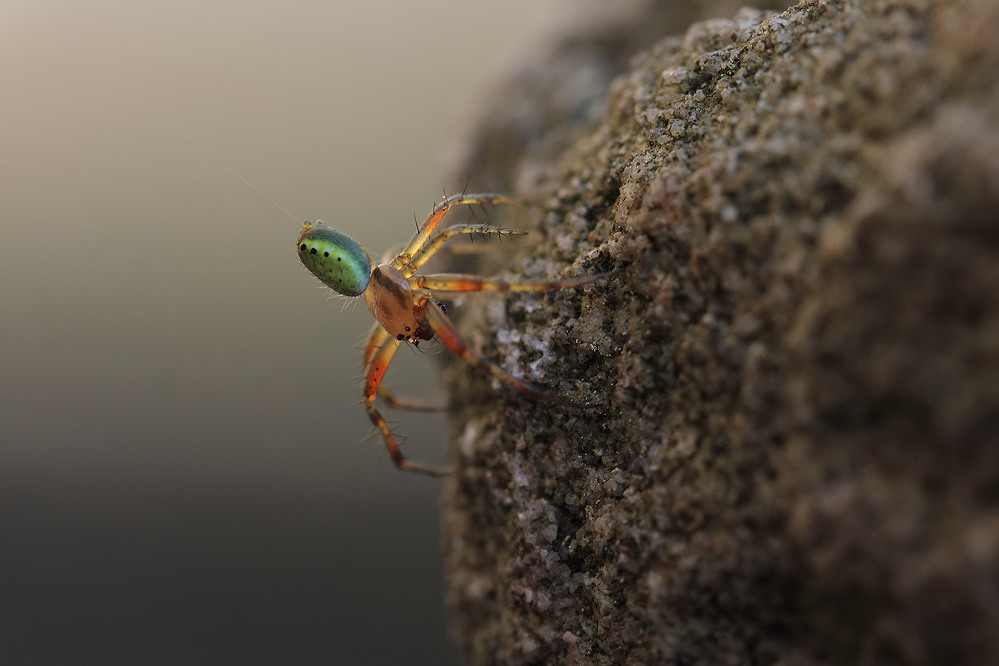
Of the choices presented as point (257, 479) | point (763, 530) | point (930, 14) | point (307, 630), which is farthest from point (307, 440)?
point (930, 14)

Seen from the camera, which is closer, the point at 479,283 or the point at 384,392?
the point at 479,283

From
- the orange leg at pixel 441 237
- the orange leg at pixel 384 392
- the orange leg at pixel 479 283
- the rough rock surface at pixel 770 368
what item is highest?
the orange leg at pixel 441 237

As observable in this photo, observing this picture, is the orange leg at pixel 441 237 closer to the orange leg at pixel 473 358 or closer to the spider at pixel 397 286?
the spider at pixel 397 286

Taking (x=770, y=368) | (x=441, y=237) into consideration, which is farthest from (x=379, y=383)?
(x=770, y=368)

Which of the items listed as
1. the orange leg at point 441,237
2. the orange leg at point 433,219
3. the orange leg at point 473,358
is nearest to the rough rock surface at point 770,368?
the orange leg at point 473,358

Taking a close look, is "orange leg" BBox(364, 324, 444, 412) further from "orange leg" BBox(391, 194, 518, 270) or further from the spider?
"orange leg" BBox(391, 194, 518, 270)

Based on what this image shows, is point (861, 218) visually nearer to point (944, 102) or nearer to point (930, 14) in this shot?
point (944, 102)

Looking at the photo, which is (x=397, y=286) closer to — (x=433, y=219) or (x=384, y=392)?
(x=433, y=219)

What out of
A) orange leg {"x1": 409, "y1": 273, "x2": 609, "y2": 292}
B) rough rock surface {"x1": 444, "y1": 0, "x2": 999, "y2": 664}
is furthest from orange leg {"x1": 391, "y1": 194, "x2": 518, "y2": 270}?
rough rock surface {"x1": 444, "y1": 0, "x2": 999, "y2": 664}

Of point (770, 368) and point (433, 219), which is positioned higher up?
point (433, 219)
